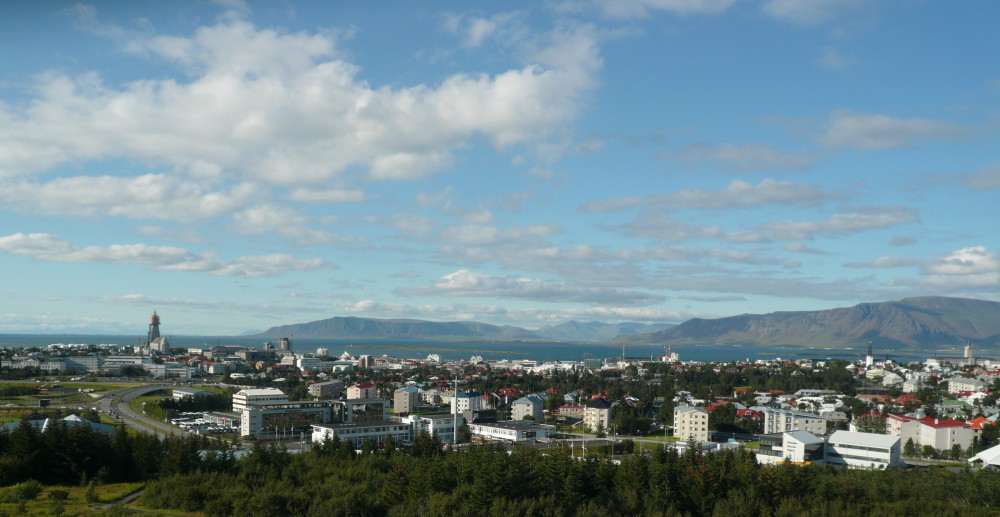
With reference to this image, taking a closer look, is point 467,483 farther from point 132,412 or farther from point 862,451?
point 132,412

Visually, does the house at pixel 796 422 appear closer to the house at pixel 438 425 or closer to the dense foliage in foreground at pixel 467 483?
the dense foliage in foreground at pixel 467 483

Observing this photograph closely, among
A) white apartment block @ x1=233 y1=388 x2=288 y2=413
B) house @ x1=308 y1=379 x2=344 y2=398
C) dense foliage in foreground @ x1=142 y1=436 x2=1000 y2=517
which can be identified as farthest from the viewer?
house @ x1=308 y1=379 x2=344 y2=398

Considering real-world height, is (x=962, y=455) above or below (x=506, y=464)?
below

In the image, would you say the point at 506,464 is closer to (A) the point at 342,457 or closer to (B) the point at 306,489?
(B) the point at 306,489

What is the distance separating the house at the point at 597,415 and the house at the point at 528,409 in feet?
13.5

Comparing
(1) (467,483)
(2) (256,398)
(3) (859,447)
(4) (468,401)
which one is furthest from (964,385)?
(1) (467,483)

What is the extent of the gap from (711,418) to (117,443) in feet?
74.8

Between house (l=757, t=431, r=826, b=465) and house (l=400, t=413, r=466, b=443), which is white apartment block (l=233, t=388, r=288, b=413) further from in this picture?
house (l=757, t=431, r=826, b=465)

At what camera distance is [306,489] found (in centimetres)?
1559

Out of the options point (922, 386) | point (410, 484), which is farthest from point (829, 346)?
point (410, 484)

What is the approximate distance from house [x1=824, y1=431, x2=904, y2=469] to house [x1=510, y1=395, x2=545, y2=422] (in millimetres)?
15400

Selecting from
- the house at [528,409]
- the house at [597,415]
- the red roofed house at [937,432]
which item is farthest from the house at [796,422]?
the house at [528,409]

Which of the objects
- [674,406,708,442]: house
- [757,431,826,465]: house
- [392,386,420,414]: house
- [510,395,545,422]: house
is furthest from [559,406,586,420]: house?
[757,431,826,465]: house

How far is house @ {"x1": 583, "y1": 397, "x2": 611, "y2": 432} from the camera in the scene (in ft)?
106
